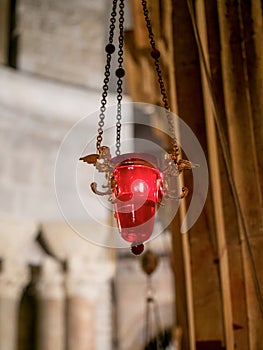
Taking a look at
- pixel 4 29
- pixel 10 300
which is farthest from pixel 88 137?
pixel 10 300

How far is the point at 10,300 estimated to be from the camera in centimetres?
684

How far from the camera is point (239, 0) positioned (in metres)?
3.99

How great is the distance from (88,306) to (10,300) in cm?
80

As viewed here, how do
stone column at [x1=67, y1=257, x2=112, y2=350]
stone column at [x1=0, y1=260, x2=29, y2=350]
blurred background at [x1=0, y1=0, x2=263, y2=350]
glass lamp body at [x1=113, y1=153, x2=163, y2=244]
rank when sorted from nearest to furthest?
glass lamp body at [x1=113, y1=153, x2=163, y2=244]
blurred background at [x1=0, y1=0, x2=263, y2=350]
stone column at [x1=0, y1=260, x2=29, y2=350]
stone column at [x1=67, y1=257, x2=112, y2=350]

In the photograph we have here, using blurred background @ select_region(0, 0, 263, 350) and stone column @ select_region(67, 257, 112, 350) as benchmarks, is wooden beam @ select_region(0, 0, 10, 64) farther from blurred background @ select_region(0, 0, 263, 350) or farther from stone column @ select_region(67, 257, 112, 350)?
stone column @ select_region(67, 257, 112, 350)

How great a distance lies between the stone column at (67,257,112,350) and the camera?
7.08 m

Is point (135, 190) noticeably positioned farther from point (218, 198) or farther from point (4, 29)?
point (4, 29)

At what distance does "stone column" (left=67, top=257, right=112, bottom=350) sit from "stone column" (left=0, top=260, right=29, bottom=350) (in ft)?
1.65

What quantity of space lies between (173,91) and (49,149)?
330 centimetres

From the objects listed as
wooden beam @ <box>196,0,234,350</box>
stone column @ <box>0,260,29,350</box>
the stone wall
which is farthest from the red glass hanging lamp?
the stone wall

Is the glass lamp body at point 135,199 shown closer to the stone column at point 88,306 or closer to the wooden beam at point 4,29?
the stone column at point 88,306

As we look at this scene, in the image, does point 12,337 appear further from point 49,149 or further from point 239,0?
point 239,0

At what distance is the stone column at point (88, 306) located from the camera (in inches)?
279

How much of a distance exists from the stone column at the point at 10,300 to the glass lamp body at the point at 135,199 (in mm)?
4070
